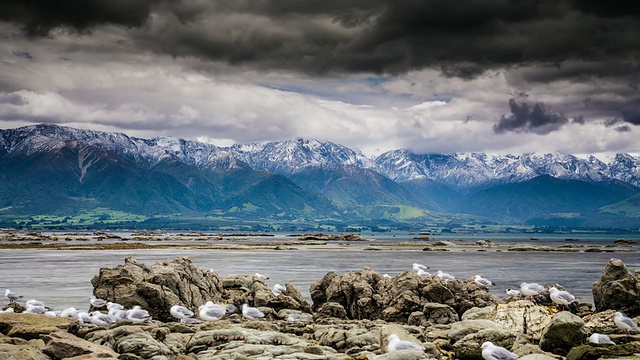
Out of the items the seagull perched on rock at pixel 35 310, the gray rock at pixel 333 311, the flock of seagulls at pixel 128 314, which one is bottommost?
Answer: the gray rock at pixel 333 311

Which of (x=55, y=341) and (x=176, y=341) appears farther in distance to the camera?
(x=176, y=341)

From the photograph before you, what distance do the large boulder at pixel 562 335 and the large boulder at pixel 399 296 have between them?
38.6ft

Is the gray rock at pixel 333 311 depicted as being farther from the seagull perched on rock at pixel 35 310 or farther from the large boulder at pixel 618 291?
the seagull perched on rock at pixel 35 310

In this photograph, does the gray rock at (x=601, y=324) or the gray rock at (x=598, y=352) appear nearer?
the gray rock at (x=598, y=352)

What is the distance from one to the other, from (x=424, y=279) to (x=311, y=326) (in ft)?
36.3

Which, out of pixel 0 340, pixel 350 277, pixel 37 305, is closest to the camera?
pixel 0 340

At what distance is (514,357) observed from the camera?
20219mm

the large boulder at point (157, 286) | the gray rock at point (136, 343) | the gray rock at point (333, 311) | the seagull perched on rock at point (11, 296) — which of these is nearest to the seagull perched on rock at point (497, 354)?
the gray rock at point (136, 343)

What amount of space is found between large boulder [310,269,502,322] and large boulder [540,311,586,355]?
11.8m

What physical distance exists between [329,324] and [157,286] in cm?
1082

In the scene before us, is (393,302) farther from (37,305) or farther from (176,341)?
(37,305)

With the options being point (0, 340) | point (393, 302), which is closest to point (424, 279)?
point (393, 302)

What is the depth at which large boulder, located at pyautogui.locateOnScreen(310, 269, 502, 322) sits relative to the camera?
36.8 m

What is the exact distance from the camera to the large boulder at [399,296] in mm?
36750
